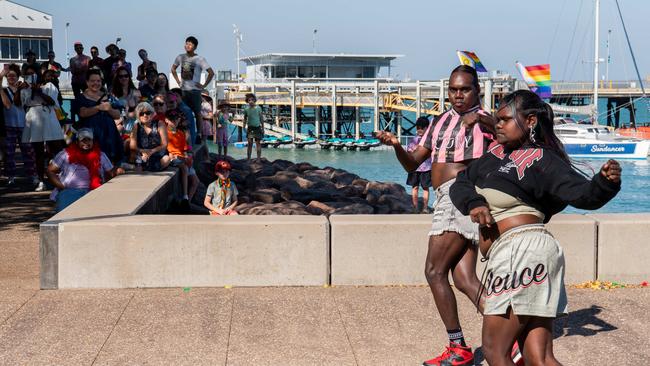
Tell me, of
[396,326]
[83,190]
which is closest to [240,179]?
[83,190]

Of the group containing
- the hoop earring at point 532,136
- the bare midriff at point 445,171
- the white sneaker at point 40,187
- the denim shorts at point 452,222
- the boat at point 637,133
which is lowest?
the boat at point 637,133

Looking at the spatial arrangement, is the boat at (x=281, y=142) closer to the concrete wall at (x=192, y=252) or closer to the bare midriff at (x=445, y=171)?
the concrete wall at (x=192, y=252)

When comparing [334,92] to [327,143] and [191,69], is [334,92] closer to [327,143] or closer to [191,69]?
[327,143]

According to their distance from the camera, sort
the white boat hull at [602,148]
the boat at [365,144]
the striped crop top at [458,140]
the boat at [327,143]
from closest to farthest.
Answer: the striped crop top at [458,140]
the white boat hull at [602,148]
the boat at [365,144]
the boat at [327,143]

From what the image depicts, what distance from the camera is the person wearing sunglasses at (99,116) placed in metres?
11.6

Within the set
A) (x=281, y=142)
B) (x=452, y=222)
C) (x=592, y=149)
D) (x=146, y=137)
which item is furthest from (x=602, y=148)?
(x=452, y=222)

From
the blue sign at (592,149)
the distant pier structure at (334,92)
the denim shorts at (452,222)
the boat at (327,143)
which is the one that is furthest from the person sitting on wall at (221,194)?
the boat at (327,143)

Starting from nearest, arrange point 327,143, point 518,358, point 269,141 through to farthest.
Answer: point 518,358, point 269,141, point 327,143

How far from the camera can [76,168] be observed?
1022cm

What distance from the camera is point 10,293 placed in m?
7.93

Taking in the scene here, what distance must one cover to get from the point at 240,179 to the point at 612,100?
86.8m

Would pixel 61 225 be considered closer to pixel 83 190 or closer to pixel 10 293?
pixel 10 293

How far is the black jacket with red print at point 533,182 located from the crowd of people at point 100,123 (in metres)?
5.95

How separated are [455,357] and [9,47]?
2605 cm
